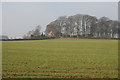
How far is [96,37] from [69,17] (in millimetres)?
17807

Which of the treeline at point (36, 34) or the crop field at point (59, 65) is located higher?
the treeline at point (36, 34)

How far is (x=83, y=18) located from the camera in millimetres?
77812

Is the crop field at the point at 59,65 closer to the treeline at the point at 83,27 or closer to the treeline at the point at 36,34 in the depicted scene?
the treeline at the point at 83,27

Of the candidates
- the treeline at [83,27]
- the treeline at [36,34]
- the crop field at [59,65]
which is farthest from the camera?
the treeline at [36,34]

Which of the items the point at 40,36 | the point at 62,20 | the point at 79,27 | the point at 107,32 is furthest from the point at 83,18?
the point at 40,36

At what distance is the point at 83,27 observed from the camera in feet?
258

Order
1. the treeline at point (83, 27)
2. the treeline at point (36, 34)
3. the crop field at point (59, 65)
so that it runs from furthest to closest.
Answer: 1. the treeline at point (36, 34)
2. the treeline at point (83, 27)
3. the crop field at point (59, 65)

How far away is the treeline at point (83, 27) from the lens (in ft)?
244

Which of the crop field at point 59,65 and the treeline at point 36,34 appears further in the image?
the treeline at point 36,34

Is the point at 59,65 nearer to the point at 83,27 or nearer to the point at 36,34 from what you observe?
the point at 83,27

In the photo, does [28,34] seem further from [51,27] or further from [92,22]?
[92,22]

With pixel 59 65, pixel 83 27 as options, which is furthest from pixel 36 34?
pixel 59 65

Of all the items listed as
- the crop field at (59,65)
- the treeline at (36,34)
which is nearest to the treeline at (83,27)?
the treeline at (36,34)

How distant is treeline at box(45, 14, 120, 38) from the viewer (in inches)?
2928
